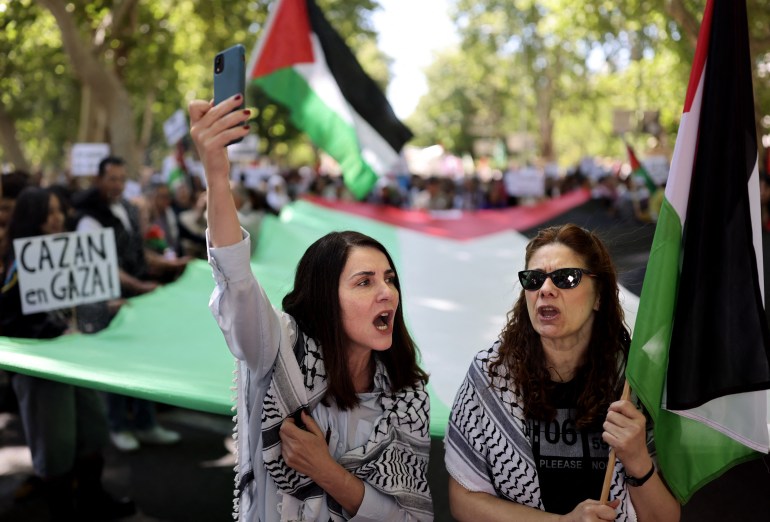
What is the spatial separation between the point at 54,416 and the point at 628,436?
11.0 ft

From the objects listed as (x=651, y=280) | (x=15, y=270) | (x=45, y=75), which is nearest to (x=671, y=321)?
(x=651, y=280)

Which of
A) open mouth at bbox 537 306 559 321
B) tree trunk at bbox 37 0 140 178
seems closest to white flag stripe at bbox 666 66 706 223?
open mouth at bbox 537 306 559 321

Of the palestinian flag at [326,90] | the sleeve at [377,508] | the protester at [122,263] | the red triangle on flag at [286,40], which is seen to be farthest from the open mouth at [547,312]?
the red triangle on flag at [286,40]

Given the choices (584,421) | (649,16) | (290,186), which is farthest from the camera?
(290,186)

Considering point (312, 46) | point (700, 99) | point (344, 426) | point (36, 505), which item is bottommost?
point (36, 505)

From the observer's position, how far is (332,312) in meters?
2.67

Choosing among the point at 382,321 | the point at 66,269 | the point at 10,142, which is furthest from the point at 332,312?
the point at 10,142

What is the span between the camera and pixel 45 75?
2955 cm

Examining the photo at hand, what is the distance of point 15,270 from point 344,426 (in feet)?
10.4

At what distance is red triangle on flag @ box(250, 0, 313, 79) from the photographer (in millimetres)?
7668

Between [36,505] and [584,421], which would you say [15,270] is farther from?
[584,421]

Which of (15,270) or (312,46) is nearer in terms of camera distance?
(15,270)

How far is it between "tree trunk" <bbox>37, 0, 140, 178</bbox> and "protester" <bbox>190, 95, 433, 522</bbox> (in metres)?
12.6

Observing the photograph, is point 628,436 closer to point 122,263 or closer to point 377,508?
point 377,508
